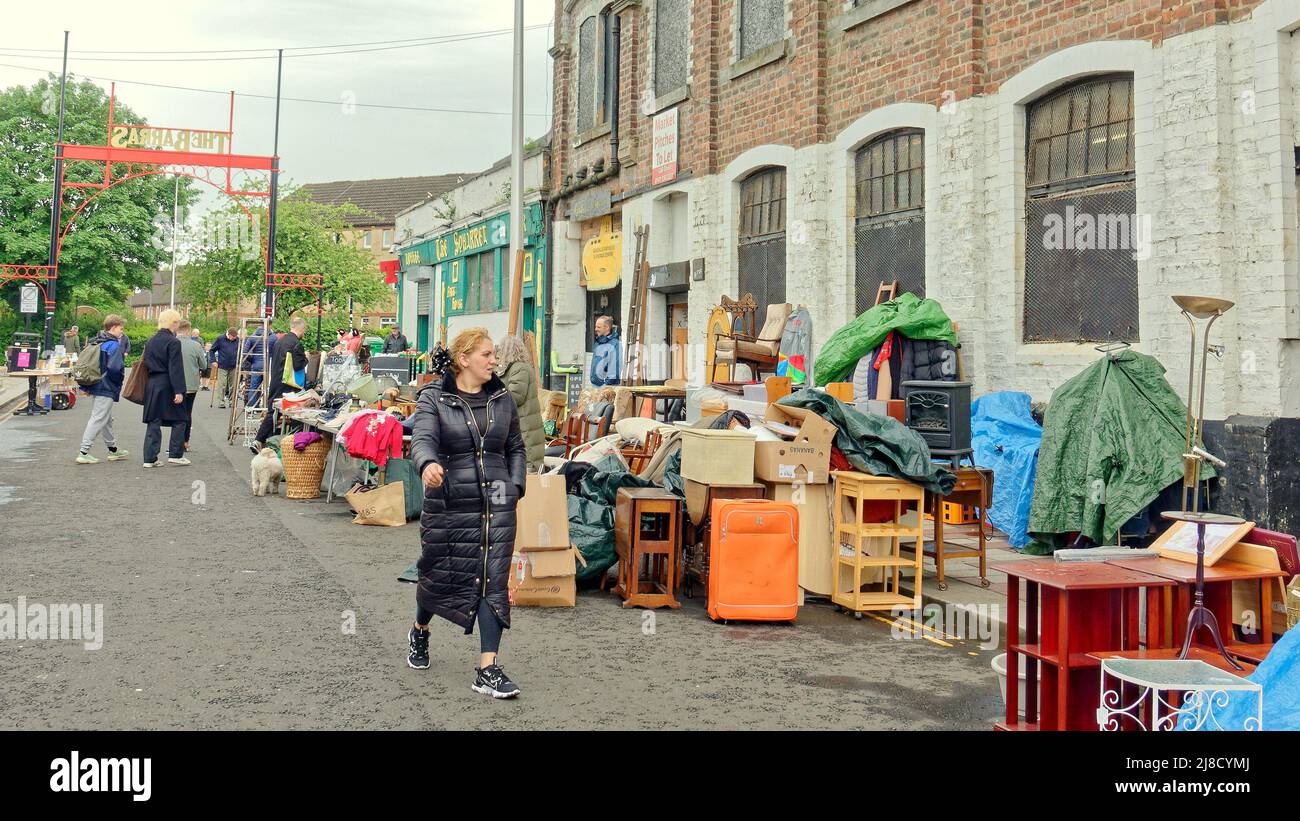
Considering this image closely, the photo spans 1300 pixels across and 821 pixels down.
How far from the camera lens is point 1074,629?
14.7 ft

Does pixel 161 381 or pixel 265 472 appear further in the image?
pixel 161 381

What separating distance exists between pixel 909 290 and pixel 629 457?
4.59 metres

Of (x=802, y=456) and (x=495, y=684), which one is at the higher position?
(x=802, y=456)

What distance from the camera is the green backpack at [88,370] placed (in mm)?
15422

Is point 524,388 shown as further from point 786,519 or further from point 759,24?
point 759,24

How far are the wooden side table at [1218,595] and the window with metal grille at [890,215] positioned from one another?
8.32 m

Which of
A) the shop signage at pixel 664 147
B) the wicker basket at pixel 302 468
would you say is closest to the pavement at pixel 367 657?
the wicker basket at pixel 302 468

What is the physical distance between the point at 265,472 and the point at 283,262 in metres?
35.6

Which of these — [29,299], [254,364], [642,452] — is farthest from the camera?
[29,299]

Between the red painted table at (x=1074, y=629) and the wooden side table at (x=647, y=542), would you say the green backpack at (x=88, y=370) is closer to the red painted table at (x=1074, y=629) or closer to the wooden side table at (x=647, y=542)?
the wooden side table at (x=647, y=542)

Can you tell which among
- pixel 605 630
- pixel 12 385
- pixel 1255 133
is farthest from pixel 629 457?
pixel 12 385

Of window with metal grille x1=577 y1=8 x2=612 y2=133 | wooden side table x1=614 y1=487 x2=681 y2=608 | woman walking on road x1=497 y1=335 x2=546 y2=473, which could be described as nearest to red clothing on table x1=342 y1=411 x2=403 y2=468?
woman walking on road x1=497 y1=335 x2=546 y2=473

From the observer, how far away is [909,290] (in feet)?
43.2

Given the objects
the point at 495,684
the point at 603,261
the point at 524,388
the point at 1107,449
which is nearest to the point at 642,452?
the point at 524,388
